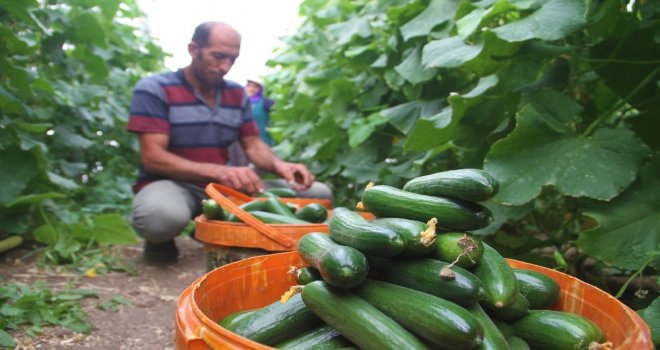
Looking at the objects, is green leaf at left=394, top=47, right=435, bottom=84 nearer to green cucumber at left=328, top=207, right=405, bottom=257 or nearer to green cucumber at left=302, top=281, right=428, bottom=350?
green cucumber at left=328, top=207, right=405, bottom=257

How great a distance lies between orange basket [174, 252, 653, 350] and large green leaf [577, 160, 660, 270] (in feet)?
1.34

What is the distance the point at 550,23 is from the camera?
2078 millimetres

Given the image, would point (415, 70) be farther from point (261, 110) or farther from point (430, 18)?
point (261, 110)

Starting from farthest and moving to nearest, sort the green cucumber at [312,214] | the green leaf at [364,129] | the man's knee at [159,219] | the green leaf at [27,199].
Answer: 1. the green leaf at [364,129]
2. the man's knee at [159,219]
3. the green leaf at [27,199]
4. the green cucumber at [312,214]

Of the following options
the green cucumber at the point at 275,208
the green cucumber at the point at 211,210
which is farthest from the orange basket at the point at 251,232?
the green cucumber at the point at 275,208

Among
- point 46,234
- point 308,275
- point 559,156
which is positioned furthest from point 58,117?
point 559,156

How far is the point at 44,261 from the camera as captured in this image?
3424mm

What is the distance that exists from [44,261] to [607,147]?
3285 millimetres

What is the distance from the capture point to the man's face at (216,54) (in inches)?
146

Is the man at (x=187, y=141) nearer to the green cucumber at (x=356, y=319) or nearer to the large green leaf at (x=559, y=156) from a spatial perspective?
the large green leaf at (x=559, y=156)

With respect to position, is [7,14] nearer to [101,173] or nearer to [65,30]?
[65,30]

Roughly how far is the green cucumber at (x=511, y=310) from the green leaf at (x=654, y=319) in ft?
1.43

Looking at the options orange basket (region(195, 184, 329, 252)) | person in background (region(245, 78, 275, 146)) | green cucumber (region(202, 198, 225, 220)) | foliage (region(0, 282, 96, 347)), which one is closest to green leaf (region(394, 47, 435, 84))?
orange basket (region(195, 184, 329, 252))

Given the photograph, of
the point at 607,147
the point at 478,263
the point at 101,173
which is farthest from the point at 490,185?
the point at 101,173
